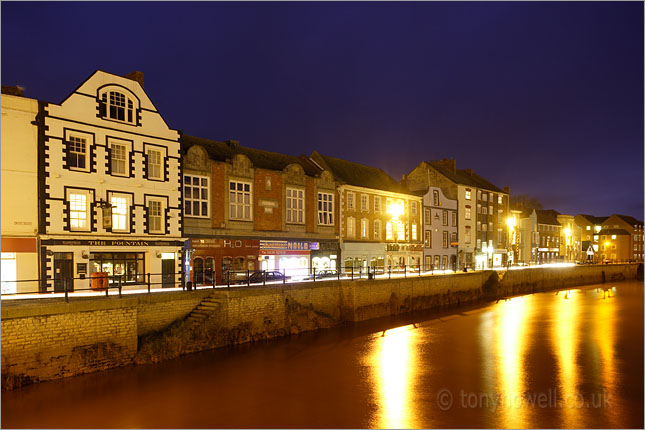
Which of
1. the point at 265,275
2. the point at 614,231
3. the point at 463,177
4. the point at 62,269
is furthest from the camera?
the point at 614,231

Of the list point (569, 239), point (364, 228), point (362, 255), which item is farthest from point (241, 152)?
point (569, 239)

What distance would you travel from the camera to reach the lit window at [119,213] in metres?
24.6

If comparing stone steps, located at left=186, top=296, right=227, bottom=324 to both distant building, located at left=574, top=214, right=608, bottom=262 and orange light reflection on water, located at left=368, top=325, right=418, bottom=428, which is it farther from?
distant building, located at left=574, top=214, right=608, bottom=262

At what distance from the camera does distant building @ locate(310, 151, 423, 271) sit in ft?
127

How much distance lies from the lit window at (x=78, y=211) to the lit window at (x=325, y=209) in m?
17.2

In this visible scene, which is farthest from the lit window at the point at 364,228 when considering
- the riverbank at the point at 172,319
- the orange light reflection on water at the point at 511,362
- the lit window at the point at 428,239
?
the orange light reflection on water at the point at 511,362

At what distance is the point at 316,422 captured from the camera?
13648mm

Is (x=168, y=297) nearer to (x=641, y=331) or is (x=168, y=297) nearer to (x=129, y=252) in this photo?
(x=129, y=252)

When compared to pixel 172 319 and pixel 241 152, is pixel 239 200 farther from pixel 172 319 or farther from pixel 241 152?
pixel 172 319

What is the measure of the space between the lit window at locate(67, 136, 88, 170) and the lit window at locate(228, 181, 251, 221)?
29.3 ft

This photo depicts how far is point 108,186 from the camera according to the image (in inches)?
960

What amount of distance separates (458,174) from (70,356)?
1931 inches

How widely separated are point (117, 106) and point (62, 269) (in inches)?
342

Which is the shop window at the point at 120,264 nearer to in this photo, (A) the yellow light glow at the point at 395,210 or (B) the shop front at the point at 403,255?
(B) the shop front at the point at 403,255
